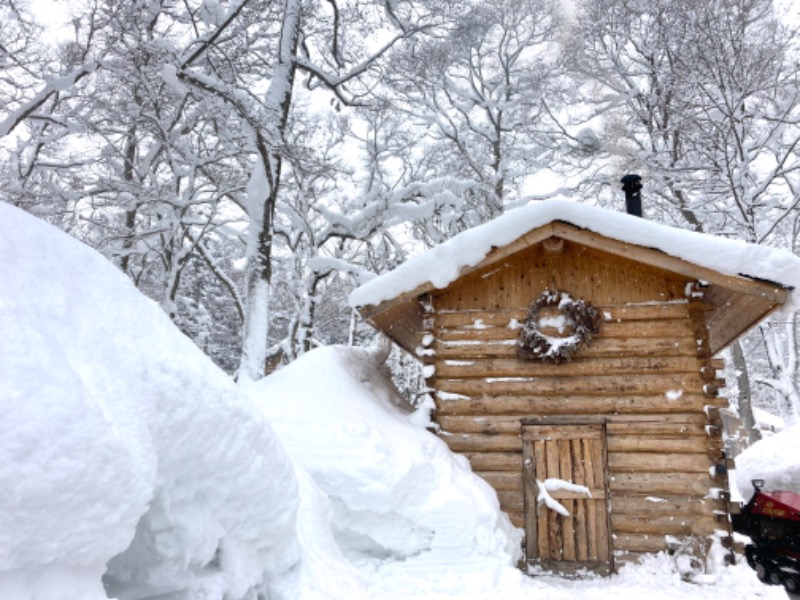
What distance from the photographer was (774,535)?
8312 millimetres

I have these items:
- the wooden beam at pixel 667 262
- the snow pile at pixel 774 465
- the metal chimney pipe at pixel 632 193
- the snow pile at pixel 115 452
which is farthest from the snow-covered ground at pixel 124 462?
the snow pile at pixel 774 465

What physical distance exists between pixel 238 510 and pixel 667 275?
7141 mm

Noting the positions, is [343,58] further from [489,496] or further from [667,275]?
[489,496]

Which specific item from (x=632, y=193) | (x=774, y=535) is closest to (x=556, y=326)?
(x=632, y=193)

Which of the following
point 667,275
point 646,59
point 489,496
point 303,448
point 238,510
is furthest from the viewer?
point 646,59

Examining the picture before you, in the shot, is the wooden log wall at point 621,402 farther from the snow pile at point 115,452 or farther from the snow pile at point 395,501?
the snow pile at point 115,452

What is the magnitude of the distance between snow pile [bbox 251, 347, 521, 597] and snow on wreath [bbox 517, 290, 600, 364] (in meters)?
2.08

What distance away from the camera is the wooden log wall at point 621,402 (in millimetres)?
7539

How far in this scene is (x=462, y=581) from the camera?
243 inches

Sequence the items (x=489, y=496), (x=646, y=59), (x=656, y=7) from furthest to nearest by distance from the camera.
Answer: (x=646, y=59), (x=656, y=7), (x=489, y=496)

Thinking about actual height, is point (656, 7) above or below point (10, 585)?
above

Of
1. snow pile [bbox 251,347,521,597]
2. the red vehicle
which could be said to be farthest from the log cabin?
the red vehicle

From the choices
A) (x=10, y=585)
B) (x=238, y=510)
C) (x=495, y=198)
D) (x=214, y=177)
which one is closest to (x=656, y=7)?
(x=495, y=198)

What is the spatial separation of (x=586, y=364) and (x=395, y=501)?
3.53m
